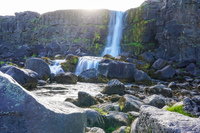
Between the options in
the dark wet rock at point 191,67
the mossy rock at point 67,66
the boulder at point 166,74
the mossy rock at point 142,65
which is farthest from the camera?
the mossy rock at point 142,65

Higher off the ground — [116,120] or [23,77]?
[116,120]

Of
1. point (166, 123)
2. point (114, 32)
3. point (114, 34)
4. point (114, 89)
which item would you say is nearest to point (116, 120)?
point (166, 123)

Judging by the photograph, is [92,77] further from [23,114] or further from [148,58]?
[23,114]

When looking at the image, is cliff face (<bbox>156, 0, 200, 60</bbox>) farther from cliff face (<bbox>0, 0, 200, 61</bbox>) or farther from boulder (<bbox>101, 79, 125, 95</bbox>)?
boulder (<bbox>101, 79, 125, 95</bbox>)

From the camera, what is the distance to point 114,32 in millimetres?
40188

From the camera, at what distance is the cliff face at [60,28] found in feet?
140

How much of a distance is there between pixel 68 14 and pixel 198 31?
35498mm

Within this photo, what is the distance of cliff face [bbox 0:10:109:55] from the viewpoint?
42688mm

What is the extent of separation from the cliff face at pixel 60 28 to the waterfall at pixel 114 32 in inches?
59.8

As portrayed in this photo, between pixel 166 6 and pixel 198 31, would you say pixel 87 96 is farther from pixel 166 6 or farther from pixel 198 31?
pixel 166 6

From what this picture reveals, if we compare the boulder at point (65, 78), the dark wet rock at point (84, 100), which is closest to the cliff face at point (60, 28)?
the boulder at point (65, 78)

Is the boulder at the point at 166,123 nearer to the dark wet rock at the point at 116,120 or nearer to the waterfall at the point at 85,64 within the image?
the dark wet rock at the point at 116,120

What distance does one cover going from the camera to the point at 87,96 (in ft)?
24.8

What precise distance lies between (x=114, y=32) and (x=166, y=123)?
129 ft
